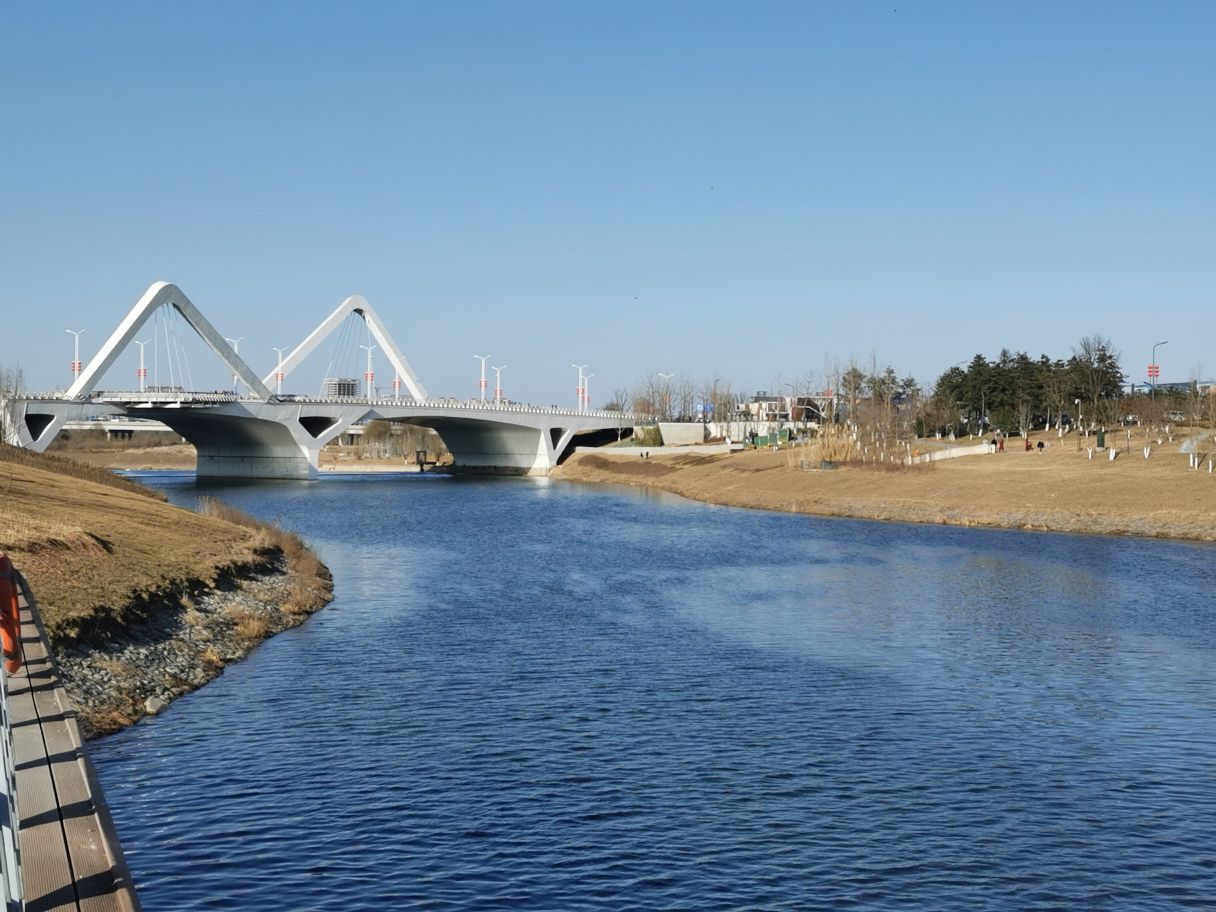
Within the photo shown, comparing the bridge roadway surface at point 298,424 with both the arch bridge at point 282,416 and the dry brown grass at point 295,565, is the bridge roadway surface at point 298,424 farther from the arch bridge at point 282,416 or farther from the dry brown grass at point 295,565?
the dry brown grass at point 295,565

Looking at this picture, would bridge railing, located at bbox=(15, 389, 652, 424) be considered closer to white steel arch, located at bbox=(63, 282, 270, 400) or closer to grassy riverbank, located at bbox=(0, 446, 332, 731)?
white steel arch, located at bbox=(63, 282, 270, 400)

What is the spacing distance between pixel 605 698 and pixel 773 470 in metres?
79.6

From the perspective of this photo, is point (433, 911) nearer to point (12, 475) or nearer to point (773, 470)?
point (12, 475)

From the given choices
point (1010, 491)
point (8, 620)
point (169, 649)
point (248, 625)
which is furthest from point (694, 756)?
Answer: point (1010, 491)

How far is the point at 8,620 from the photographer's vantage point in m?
18.5

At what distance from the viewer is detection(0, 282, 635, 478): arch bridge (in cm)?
11300

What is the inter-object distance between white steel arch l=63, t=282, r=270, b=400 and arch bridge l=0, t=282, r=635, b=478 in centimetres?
11

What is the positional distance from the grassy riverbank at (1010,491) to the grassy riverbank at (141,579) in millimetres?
39316

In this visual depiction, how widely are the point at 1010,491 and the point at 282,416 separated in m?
77.1

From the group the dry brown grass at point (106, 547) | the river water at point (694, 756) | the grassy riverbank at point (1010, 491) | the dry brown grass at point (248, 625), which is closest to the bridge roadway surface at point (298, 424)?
the grassy riverbank at point (1010, 491)

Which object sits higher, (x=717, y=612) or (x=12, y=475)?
(x=12, y=475)

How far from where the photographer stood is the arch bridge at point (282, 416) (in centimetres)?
11300

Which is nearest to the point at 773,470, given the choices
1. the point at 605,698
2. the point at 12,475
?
the point at 12,475

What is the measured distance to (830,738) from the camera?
22312mm
